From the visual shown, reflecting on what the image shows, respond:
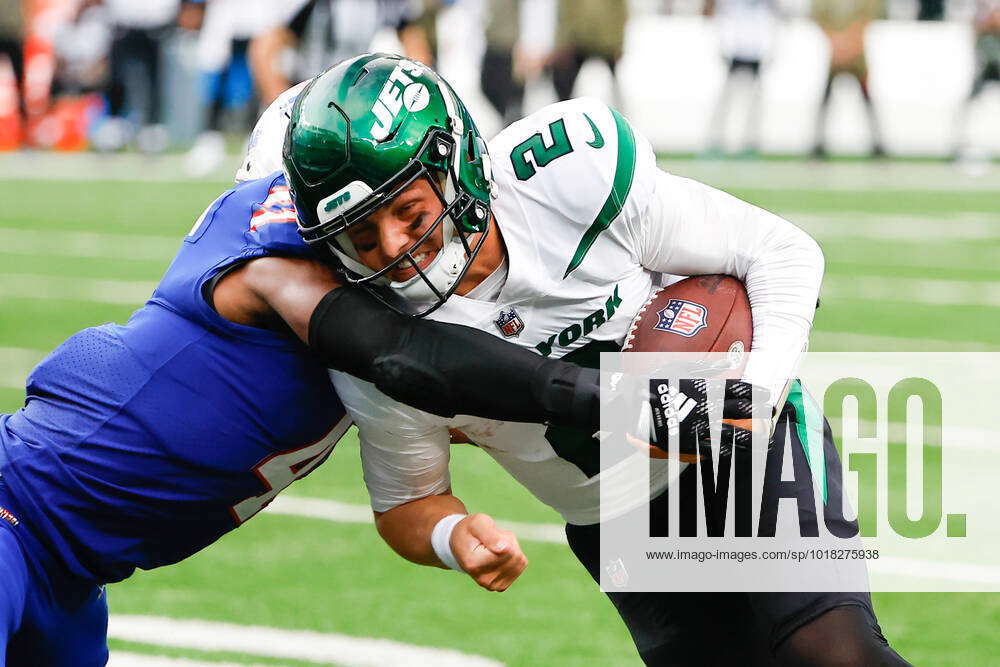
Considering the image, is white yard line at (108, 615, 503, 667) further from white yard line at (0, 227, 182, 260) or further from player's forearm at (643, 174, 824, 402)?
white yard line at (0, 227, 182, 260)

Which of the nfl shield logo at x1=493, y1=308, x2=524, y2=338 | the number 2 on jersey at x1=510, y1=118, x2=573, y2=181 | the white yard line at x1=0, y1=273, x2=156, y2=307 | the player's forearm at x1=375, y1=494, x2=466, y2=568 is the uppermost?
the number 2 on jersey at x1=510, y1=118, x2=573, y2=181

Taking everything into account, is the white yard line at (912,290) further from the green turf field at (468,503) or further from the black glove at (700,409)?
the black glove at (700,409)

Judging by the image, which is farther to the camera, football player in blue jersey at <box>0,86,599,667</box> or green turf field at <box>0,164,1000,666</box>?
green turf field at <box>0,164,1000,666</box>

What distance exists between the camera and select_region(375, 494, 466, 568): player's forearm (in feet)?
10.7

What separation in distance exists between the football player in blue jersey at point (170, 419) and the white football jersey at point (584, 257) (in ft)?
0.48

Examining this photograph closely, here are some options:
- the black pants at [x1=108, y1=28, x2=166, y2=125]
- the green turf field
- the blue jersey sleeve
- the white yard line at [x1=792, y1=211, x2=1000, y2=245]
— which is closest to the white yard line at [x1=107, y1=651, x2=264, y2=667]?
the green turf field

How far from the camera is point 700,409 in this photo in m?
2.97

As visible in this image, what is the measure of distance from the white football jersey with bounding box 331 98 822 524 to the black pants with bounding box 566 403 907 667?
274 millimetres

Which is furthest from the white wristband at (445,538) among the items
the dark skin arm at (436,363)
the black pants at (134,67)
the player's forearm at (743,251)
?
the black pants at (134,67)

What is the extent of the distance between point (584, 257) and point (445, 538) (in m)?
0.64

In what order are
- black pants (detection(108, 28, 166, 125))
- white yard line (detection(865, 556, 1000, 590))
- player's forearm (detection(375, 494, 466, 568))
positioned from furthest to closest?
black pants (detection(108, 28, 166, 125)) → white yard line (detection(865, 556, 1000, 590)) → player's forearm (detection(375, 494, 466, 568))

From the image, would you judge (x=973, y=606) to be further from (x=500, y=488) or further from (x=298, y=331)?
(x=298, y=331)

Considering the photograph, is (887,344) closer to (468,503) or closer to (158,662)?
(468,503)

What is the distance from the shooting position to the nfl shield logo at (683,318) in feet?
10.2
